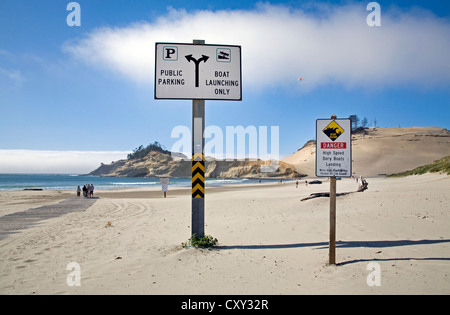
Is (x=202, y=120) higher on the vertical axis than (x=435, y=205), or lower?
higher

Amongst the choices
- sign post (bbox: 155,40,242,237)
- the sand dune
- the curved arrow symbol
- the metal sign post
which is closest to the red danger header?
sign post (bbox: 155,40,242,237)

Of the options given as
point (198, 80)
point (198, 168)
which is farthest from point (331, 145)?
point (198, 80)

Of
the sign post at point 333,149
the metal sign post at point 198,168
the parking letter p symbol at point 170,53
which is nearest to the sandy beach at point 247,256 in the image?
the metal sign post at point 198,168

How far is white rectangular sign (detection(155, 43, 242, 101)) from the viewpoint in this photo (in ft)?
24.6

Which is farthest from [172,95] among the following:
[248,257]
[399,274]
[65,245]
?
[399,274]

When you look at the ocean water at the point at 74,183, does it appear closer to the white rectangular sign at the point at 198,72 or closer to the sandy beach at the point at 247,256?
the sandy beach at the point at 247,256

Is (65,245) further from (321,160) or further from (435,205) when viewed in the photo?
(435,205)

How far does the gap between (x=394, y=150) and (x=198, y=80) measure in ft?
554

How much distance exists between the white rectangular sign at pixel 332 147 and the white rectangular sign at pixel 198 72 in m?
2.72

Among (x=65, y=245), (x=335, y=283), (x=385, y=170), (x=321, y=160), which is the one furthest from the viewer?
(x=385, y=170)

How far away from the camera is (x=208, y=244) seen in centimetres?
713

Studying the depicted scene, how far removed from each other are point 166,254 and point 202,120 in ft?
11.6
